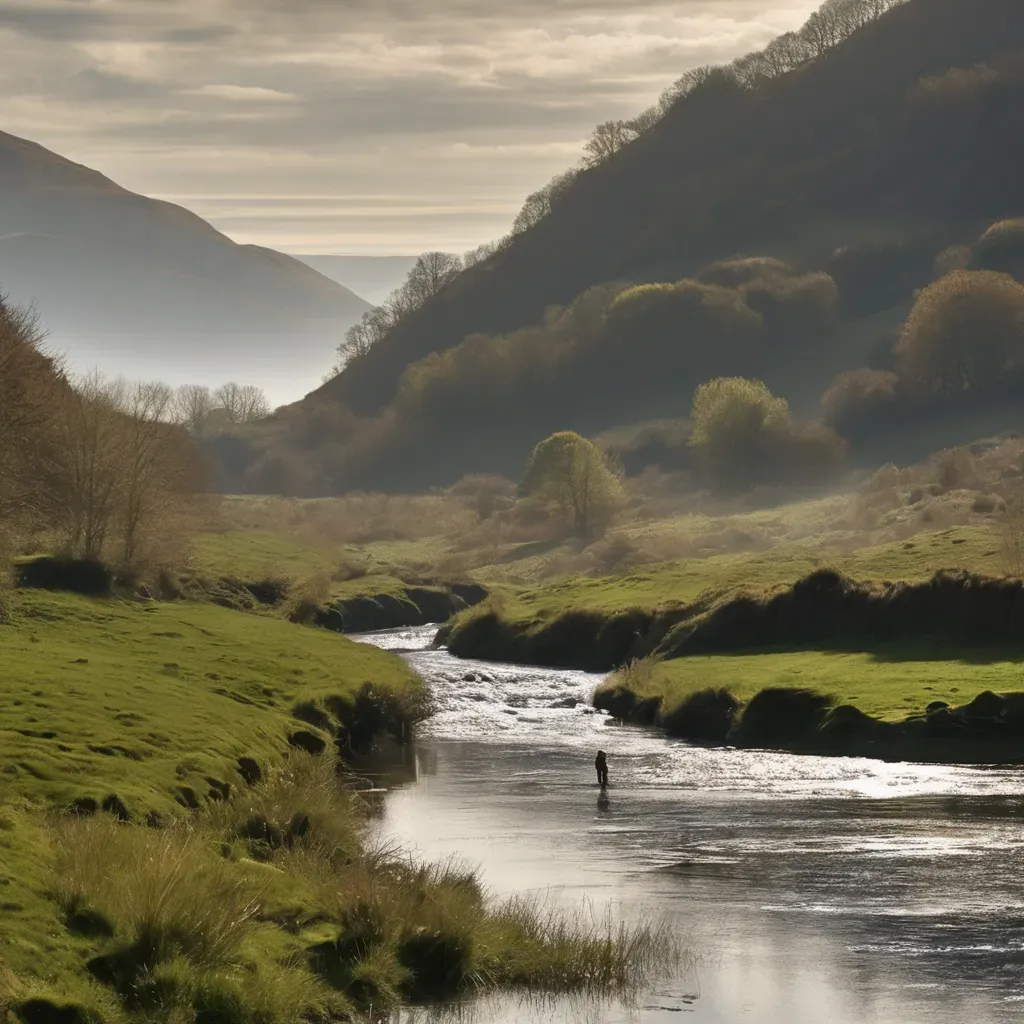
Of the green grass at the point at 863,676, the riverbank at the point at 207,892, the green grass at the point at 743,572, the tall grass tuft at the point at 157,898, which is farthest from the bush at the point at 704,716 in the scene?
the tall grass tuft at the point at 157,898

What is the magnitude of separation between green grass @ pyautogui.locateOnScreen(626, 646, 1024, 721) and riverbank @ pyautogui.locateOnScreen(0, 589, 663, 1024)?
2720 centimetres

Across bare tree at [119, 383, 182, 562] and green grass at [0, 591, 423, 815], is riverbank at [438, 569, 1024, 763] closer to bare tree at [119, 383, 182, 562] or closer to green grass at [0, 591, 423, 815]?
green grass at [0, 591, 423, 815]

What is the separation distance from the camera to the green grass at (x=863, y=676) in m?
71.4

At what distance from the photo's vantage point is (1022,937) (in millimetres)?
37125

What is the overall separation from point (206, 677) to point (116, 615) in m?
16.1

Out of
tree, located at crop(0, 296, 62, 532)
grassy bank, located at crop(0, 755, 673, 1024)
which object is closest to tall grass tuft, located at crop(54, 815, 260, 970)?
grassy bank, located at crop(0, 755, 673, 1024)

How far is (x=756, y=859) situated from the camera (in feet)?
153

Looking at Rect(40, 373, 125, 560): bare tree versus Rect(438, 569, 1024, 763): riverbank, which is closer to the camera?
Rect(438, 569, 1024, 763): riverbank

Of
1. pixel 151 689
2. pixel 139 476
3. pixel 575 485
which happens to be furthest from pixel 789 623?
pixel 575 485

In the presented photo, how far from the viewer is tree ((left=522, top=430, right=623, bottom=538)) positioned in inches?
7500

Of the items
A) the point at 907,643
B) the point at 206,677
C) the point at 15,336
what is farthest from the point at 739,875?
the point at 15,336

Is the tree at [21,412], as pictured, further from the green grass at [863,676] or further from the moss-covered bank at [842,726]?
the green grass at [863,676]

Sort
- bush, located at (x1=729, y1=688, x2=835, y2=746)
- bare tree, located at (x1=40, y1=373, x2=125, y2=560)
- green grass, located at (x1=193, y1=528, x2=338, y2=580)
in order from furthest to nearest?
green grass, located at (x1=193, y1=528, x2=338, y2=580) → bare tree, located at (x1=40, y1=373, x2=125, y2=560) → bush, located at (x1=729, y1=688, x2=835, y2=746)

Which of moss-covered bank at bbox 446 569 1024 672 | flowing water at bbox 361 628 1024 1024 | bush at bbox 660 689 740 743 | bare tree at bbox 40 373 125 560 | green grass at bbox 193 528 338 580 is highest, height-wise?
bare tree at bbox 40 373 125 560
